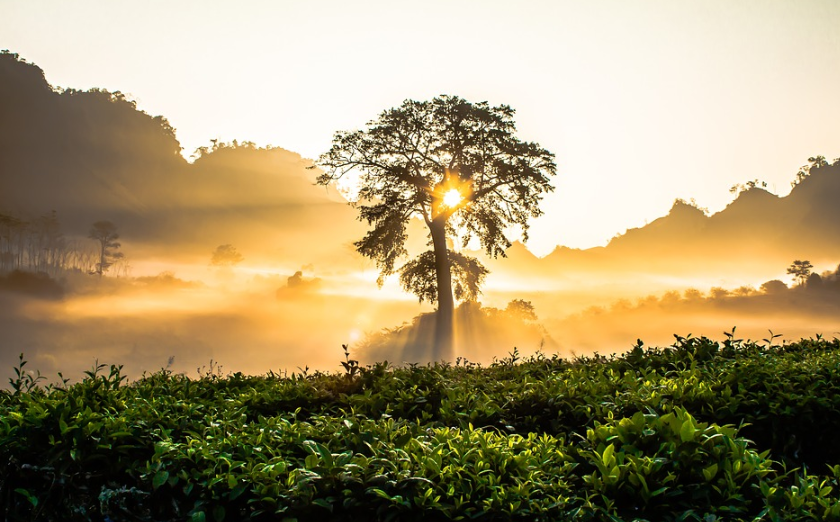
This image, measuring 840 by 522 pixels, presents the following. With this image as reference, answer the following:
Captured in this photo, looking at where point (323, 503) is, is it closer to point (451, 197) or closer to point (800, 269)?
point (451, 197)

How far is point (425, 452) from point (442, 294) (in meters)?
21.8

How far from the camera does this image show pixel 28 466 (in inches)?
150

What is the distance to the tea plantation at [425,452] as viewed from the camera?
314cm

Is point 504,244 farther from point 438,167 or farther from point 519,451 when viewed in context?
point 519,451

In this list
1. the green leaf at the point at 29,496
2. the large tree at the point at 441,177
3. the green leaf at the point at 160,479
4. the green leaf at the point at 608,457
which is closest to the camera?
the green leaf at the point at 608,457

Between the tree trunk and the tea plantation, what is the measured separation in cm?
1931

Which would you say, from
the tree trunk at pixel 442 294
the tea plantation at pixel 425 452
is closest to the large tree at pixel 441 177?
the tree trunk at pixel 442 294

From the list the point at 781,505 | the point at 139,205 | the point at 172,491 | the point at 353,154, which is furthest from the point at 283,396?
the point at 139,205

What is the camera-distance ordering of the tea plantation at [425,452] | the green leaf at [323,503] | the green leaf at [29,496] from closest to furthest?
the green leaf at [323,503] → the tea plantation at [425,452] → the green leaf at [29,496]

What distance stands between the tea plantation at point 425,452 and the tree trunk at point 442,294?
63.4 feet

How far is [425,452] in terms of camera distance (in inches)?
140

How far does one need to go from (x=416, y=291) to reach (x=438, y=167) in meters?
5.23

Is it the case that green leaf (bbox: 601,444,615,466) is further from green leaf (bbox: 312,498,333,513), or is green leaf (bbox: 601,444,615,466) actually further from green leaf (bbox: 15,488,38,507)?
green leaf (bbox: 15,488,38,507)

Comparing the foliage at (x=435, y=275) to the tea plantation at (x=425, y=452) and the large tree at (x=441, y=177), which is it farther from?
the tea plantation at (x=425, y=452)
